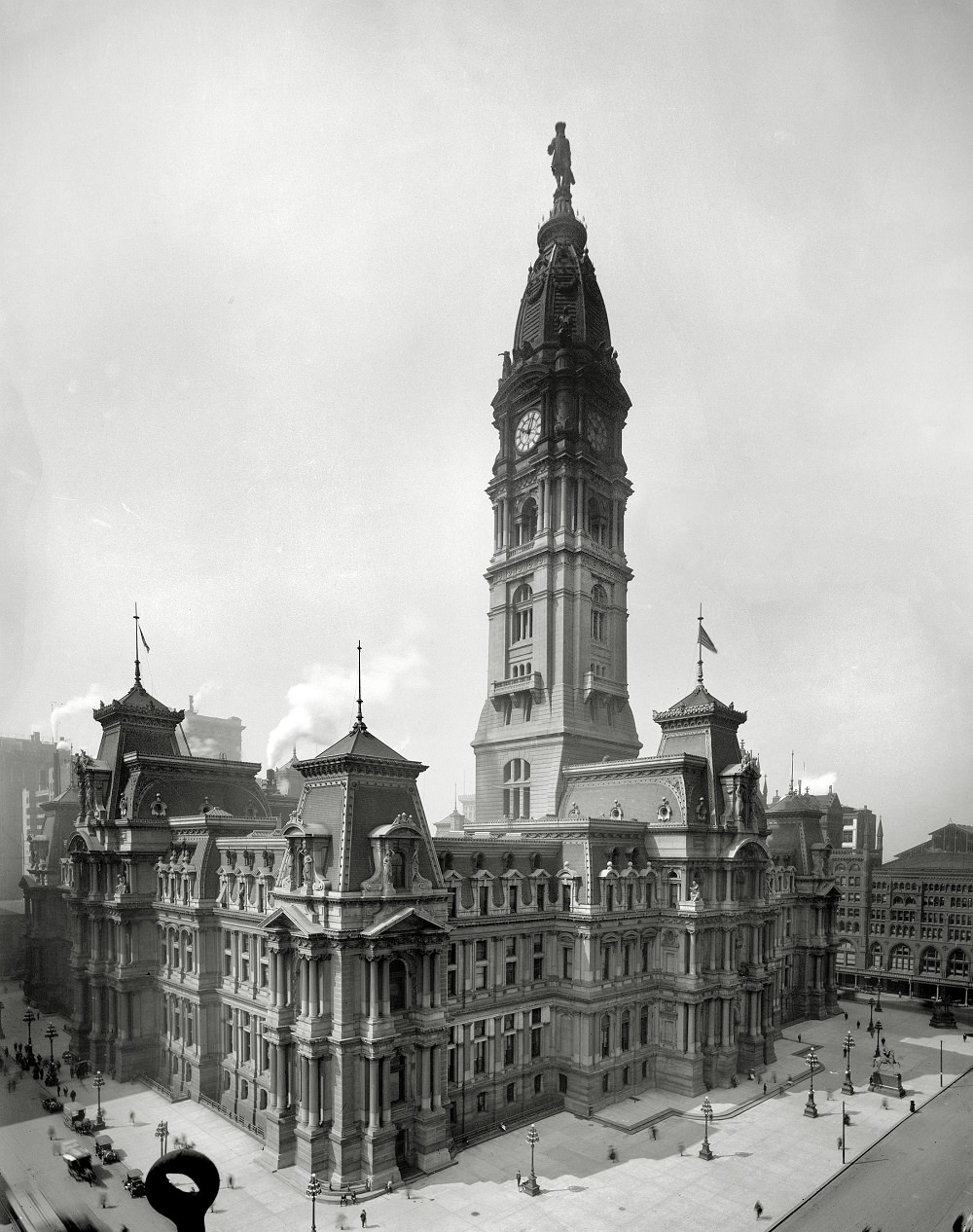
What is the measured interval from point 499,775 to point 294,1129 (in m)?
41.0

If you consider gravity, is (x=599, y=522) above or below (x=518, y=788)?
above

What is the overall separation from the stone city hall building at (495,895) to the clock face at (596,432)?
16.2 inches

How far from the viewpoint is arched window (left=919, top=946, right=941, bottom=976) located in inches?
4077

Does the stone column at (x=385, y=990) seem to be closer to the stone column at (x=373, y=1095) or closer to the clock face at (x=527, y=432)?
the stone column at (x=373, y=1095)

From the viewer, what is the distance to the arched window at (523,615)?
86.9m

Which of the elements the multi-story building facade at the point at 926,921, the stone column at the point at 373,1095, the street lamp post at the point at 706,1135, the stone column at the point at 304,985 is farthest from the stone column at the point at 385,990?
the multi-story building facade at the point at 926,921

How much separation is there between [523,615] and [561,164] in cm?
5148

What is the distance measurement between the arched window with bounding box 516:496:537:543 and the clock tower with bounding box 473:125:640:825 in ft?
0.42

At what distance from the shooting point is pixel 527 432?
8944 cm

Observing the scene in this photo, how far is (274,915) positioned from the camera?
49.9m

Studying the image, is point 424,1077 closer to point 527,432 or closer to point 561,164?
point 527,432

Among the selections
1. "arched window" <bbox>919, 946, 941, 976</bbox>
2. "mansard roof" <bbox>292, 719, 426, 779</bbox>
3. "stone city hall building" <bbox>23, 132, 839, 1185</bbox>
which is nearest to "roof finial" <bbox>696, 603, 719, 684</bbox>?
"stone city hall building" <bbox>23, 132, 839, 1185</bbox>

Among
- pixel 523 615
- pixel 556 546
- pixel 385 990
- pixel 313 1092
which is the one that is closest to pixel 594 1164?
pixel 385 990

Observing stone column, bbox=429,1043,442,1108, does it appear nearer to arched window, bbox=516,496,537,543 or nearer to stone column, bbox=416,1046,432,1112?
stone column, bbox=416,1046,432,1112
